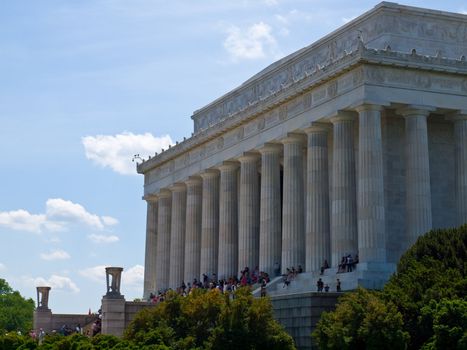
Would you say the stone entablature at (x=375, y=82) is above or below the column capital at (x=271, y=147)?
above

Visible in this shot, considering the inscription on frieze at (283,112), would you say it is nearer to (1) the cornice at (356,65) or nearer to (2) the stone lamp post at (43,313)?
(1) the cornice at (356,65)

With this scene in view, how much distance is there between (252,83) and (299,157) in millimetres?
15028

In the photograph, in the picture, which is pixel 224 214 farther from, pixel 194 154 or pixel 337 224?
pixel 337 224

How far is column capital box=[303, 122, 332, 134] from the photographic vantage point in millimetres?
73688

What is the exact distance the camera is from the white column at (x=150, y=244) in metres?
109

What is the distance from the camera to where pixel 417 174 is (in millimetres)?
68750

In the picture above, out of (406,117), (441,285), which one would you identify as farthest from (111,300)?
(441,285)

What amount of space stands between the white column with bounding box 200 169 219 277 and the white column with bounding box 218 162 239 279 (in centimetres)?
278

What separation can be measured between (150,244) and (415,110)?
157 feet

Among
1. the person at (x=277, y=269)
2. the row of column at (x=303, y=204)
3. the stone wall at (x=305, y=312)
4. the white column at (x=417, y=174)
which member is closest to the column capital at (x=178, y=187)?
the row of column at (x=303, y=204)

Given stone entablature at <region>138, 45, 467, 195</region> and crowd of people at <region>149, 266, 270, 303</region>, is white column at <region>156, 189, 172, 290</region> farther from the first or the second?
stone entablature at <region>138, 45, 467, 195</region>

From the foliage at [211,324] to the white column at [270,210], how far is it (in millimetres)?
24921

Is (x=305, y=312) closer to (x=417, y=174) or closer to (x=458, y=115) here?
(x=417, y=174)

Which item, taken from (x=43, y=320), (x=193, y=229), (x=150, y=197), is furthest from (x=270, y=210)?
(x=150, y=197)
